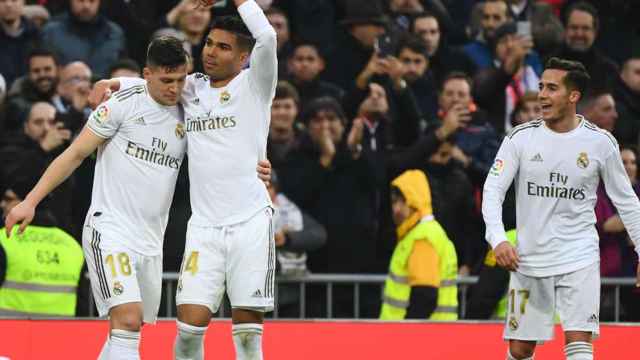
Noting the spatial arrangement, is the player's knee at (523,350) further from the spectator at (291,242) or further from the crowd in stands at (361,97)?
the spectator at (291,242)

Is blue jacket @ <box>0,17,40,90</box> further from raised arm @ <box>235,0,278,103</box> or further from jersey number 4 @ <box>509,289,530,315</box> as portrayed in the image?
jersey number 4 @ <box>509,289,530,315</box>

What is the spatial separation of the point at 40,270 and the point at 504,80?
502cm

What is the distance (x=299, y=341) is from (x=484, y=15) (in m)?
5.72

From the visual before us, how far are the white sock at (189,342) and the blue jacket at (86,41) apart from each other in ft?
A: 18.6

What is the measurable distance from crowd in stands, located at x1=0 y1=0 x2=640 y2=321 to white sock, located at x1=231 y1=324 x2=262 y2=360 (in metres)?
3.14

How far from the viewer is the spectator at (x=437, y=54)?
1503 centimetres

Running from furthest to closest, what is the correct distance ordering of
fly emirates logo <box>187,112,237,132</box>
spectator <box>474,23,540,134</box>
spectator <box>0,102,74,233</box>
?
spectator <box>474,23,540,134</box> < spectator <box>0,102,74,233</box> < fly emirates logo <box>187,112,237,132</box>

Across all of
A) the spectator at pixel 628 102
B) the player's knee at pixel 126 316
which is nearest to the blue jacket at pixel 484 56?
the spectator at pixel 628 102

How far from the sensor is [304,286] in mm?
12836

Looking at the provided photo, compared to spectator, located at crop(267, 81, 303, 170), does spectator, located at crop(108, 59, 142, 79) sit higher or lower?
higher

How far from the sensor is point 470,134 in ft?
46.0

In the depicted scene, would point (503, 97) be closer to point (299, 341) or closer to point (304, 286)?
point (304, 286)

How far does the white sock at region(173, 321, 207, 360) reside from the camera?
9047mm

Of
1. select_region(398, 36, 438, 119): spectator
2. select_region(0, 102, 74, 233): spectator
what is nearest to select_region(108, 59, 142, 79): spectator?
select_region(0, 102, 74, 233): spectator
